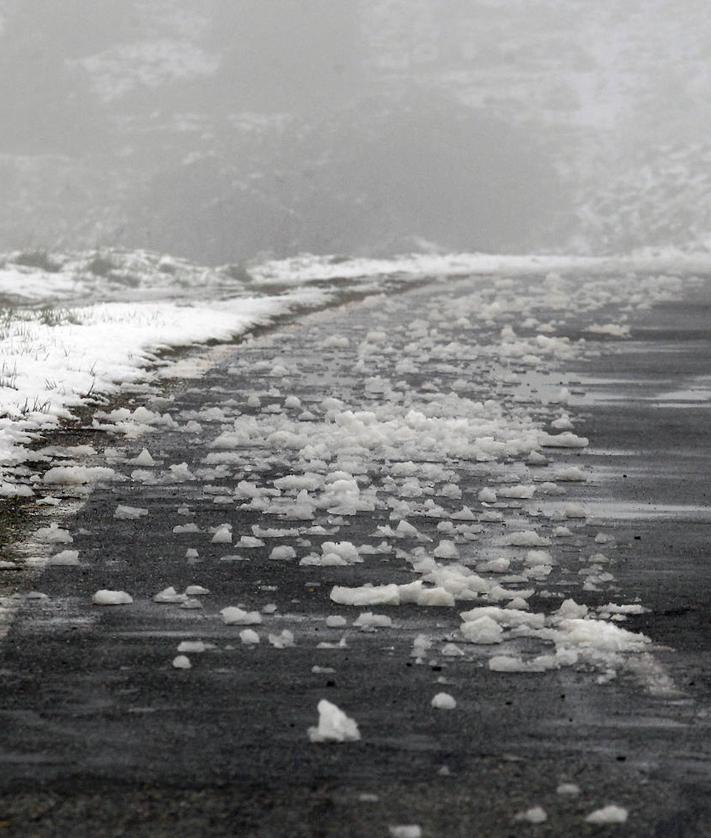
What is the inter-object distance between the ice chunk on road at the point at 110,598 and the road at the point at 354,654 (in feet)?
0.16

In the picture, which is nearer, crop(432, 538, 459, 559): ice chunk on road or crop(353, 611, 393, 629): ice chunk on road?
crop(353, 611, 393, 629): ice chunk on road

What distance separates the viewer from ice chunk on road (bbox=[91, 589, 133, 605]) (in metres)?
5.20

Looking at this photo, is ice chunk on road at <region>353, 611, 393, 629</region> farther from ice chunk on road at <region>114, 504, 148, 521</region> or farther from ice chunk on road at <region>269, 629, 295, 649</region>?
ice chunk on road at <region>114, 504, 148, 521</region>

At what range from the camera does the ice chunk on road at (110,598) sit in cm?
520

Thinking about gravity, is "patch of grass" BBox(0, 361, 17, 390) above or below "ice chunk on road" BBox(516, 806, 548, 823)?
below

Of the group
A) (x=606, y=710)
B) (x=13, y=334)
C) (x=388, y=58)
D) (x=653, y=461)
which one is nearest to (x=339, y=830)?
(x=606, y=710)

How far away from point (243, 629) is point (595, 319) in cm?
1552

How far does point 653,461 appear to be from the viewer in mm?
8469

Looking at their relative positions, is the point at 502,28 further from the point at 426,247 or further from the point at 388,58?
the point at 426,247

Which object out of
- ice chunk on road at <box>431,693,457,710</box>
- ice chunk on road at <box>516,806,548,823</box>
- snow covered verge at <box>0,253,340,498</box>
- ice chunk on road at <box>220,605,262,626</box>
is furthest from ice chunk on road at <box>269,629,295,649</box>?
snow covered verge at <box>0,253,340,498</box>

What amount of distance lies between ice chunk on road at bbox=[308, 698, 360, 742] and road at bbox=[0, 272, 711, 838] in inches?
1.2

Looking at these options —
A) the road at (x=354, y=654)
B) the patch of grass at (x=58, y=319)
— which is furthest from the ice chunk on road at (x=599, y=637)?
the patch of grass at (x=58, y=319)

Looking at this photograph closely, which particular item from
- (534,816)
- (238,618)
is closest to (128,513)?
(238,618)

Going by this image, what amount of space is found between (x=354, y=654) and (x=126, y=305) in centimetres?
1700
